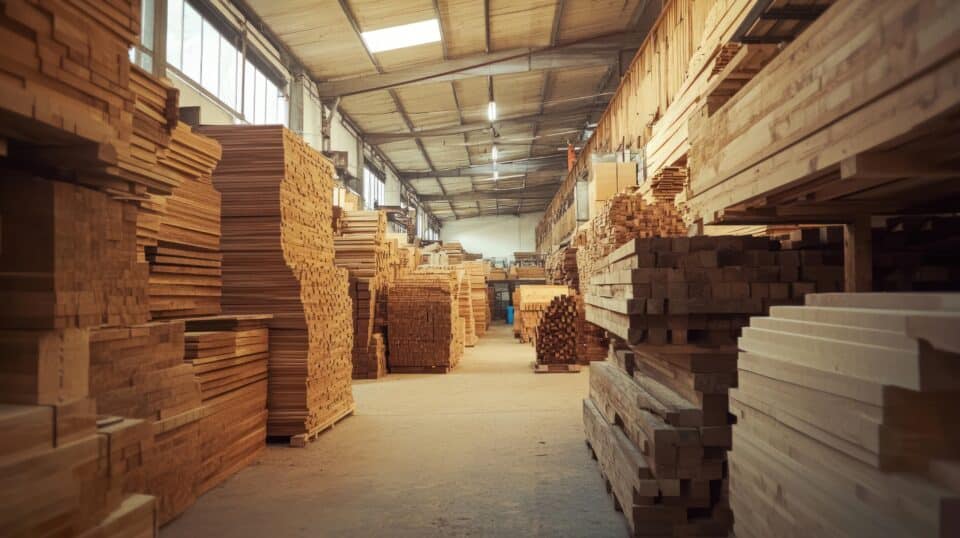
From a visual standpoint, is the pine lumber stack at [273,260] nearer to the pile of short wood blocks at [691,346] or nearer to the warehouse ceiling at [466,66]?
the pile of short wood blocks at [691,346]

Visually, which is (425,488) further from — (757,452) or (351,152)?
(351,152)

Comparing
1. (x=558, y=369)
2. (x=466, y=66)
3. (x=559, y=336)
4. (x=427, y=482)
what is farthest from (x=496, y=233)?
(x=427, y=482)

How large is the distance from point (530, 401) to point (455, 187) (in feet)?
81.7

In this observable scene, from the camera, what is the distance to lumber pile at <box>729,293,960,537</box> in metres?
1.53

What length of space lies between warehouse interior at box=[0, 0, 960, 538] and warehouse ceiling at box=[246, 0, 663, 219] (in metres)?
3.44

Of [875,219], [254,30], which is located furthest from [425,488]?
[254,30]

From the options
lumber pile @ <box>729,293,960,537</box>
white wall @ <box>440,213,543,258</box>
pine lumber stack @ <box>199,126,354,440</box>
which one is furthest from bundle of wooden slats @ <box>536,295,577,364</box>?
white wall @ <box>440,213,543,258</box>

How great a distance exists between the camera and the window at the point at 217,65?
955cm

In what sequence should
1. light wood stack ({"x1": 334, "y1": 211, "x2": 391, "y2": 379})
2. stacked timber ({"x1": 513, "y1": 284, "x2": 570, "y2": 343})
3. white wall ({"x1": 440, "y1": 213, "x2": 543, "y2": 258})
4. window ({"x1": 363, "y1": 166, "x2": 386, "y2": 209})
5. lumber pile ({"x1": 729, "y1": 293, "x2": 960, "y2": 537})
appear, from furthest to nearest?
white wall ({"x1": 440, "y1": 213, "x2": 543, "y2": 258}), window ({"x1": 363, "y1": 166, "x2": 386, "y2": 209}), stacked timber ({"x1": 513, "y1": 284, "x2": 570, "y2": 343}), light wood stack ({"x1": 334, "y1": 211, "x2": 391, "y2": 379}), lumber pile ({"x1": 729, "y1": 293, "x2": 960, "y2": 537})

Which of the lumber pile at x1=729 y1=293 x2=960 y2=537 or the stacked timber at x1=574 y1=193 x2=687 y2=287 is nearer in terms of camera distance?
the lumber pile at x1=729 y1=293 x2=960 y2=537

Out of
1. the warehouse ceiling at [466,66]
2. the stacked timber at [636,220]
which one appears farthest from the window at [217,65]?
the stacked timber at [636,220]

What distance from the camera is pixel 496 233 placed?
41.9m

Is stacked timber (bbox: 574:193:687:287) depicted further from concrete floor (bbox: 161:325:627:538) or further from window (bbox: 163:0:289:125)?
window (bbox: 163:0:289:125)

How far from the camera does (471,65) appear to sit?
15.7 meters
